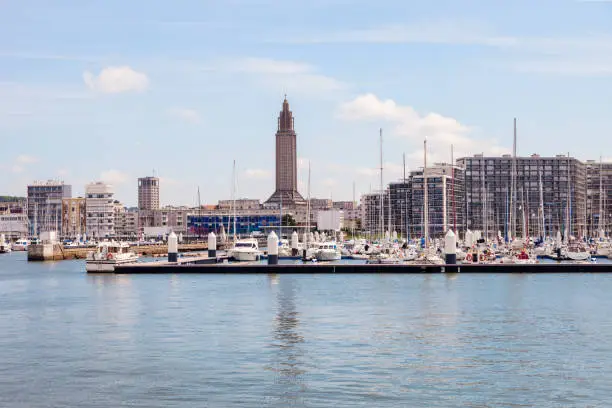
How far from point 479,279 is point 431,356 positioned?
47456 mm

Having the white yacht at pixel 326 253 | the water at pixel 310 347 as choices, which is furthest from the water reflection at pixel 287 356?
the white yacht at pixel 326 253

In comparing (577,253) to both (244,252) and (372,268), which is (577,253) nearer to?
(372,268)

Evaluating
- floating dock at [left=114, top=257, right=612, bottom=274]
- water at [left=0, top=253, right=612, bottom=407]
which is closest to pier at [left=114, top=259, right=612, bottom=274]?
floating dock at [left=114, top=257, right=612, bottom=274]

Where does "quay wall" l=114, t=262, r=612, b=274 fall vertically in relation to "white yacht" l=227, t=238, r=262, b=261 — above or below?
below

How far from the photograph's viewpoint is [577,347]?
44.2 metres

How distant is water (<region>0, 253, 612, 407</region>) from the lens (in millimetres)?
34438

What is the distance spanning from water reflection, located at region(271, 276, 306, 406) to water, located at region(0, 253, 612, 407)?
0.08 metres

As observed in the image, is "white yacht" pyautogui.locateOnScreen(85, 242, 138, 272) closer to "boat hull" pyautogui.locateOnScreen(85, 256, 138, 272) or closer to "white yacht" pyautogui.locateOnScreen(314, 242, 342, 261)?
"boat hull" pyautogui.locateOnScreen(85, 256, 138, 272)

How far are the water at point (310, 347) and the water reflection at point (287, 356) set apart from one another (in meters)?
0.08

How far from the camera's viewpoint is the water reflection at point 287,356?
34.5 metres

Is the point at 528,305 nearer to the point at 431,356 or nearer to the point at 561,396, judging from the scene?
the point at 431,356

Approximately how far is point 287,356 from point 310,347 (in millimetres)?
2689

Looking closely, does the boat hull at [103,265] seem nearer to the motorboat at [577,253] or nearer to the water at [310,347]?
the water at [310,347]

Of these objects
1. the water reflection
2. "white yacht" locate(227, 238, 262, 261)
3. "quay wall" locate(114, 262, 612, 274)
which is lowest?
the water reflection
